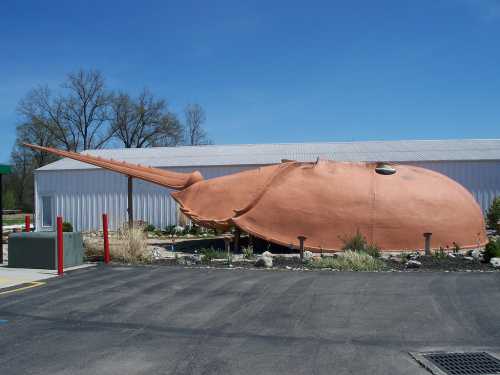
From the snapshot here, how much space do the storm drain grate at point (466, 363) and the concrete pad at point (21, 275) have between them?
8.12 m

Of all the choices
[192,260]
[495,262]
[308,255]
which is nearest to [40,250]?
[192,260]

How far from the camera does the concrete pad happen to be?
10.7 m

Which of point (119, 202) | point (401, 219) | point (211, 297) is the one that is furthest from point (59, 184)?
point (211, 297)

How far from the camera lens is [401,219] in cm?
1523

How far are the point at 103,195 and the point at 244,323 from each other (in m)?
22.8

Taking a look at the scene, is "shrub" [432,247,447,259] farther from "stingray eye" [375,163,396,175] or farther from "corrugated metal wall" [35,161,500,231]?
"corrugated metal wall" [35,161,500,231]

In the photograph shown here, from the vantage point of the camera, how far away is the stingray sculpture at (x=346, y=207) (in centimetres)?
1522

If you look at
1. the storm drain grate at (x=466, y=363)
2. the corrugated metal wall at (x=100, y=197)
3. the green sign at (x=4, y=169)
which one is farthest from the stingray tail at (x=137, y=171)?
the storm drain grate at (x=466, y=363)

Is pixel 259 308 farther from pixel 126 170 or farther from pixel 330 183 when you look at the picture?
pixel 126 170

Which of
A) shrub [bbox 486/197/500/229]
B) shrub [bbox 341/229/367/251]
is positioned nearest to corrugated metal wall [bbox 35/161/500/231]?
shrub [bbox 486/197/500/229]

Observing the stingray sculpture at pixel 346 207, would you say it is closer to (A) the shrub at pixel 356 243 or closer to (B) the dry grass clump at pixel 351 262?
(A) the shrub at pixel 356 243

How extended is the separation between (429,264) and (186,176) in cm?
875

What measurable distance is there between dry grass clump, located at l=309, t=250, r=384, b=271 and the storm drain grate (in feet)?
21.5

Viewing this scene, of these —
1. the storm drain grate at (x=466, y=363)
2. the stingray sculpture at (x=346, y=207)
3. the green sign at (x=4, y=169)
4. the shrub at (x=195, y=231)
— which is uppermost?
the green sign at (x=4, y=169)
